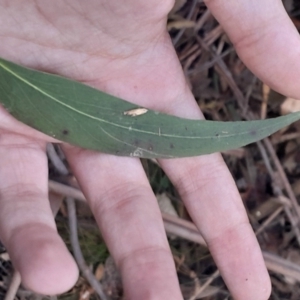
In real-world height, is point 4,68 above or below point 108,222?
above

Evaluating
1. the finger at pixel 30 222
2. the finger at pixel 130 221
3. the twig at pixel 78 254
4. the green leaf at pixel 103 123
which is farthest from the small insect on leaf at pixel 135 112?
the twig at pixel 78 254

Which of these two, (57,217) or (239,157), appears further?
(239,157)

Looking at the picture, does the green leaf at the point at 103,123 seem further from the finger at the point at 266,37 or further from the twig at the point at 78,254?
the twig at the point at 78,254

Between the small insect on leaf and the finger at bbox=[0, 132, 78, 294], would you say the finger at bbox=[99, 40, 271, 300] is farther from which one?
the finger at bbox=[0, 132, 78, 294]

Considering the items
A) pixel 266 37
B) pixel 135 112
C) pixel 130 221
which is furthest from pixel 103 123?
pixel 266 37

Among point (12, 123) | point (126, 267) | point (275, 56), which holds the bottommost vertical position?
point (126, 267)

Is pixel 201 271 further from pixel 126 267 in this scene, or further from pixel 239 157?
pixel 126 267

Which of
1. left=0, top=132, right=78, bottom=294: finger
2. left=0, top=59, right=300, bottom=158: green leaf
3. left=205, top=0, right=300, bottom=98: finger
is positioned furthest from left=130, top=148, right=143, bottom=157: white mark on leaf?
left=205, top=0, right=300, bottom=98: finger

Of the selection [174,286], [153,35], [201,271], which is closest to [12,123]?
[153,35]
